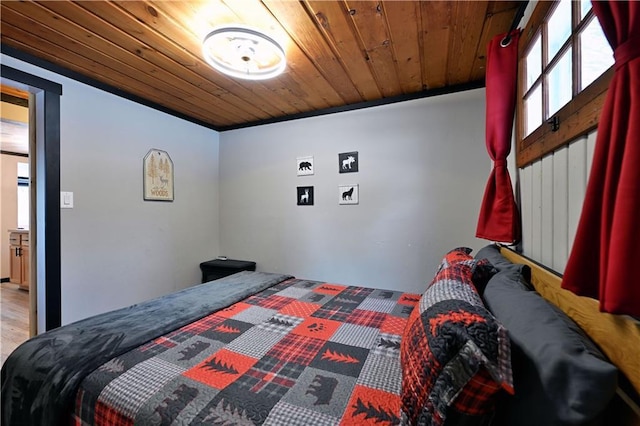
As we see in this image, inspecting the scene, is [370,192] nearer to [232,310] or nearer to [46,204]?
[232,310]

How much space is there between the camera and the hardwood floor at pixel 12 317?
7.79 ft

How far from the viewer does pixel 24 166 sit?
4.70 meters

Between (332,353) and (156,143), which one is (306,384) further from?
(156,143)

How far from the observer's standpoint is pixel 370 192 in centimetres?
278

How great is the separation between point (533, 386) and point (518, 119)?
1.54 meters

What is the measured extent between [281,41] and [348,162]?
4.57 ft

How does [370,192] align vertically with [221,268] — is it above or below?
above

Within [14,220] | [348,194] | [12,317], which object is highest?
[348,194]

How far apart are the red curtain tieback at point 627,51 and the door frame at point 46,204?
3.07 m

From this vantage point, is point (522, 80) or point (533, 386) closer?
point (533, 386)

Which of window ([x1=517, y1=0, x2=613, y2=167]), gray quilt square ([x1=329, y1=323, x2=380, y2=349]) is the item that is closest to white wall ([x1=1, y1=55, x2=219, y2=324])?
gray quilt square ([x1=329, y1=323, x2=380, y2=349])

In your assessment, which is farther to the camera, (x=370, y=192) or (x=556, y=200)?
(x=370, y=192)

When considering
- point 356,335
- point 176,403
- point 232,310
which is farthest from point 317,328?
point 176,403

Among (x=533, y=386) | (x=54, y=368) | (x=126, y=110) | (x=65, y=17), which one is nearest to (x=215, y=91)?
(x=126, y=110)
